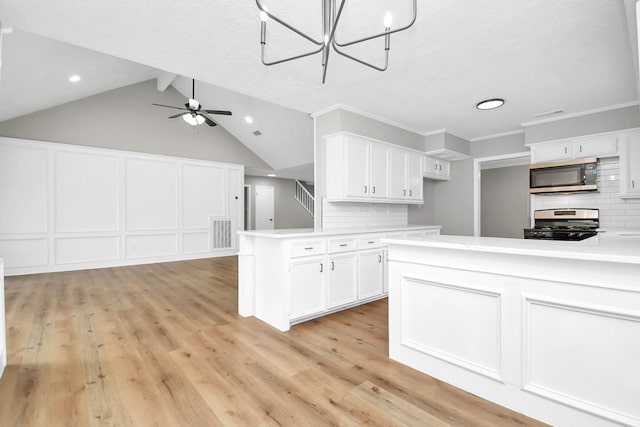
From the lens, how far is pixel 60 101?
18.0 feet

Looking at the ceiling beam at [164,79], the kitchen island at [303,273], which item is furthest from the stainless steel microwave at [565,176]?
the ceiling beam at [164,79]

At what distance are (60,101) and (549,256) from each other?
292 inches

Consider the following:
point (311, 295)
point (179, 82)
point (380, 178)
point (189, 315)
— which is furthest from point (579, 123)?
point (179, 82)

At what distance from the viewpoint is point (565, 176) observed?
414cm

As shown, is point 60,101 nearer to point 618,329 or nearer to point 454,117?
point 454,117

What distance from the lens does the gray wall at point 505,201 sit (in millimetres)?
7547

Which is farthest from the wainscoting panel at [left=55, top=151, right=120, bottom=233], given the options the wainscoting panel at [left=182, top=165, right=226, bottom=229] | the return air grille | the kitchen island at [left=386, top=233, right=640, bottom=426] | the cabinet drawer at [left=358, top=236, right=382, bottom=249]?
the kitchen island at [left=386, top=233, right=640, bottom=426]

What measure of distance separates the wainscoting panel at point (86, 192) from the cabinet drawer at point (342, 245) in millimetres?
5215

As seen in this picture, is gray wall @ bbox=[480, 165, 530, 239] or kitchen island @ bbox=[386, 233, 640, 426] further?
gray wall @ bbox=[480, 165, 530, 239]

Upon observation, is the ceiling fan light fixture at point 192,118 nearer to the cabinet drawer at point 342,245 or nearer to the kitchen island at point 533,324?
the cabinet drawer at point 342,245

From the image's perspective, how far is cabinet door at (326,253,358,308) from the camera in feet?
10.4

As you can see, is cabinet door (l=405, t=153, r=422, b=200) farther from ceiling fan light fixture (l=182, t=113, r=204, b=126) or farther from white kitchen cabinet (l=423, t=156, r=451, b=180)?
ceiling fan light fixture (l=182, t=113, r=204, b=126)

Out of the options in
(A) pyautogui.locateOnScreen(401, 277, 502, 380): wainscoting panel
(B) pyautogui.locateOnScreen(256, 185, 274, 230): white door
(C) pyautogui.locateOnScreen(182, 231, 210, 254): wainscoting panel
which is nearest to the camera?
(A) pyautogui.locateOnScreen(401, 277, 502, 380): wainscoting panel

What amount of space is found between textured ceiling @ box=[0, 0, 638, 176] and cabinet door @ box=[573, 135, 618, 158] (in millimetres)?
439
